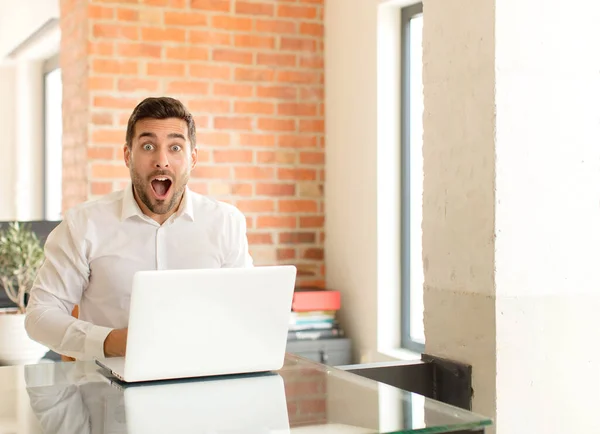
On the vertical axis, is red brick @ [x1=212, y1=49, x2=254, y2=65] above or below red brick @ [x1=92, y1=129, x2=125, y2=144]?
above

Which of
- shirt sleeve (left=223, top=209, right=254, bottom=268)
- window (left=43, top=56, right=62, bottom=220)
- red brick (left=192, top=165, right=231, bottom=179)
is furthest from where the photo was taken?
window (left=43, top=56, right=62, bottom=220)

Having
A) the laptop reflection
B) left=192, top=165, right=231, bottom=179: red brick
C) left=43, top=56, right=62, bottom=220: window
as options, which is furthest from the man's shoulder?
left=43, top=56, right=62, bottom=220: window

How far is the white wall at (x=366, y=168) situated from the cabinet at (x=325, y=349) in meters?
0.07

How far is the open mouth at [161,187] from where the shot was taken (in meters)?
2.81

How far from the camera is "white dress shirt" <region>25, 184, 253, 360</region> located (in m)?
2.77

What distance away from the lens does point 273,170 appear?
14.4 ft

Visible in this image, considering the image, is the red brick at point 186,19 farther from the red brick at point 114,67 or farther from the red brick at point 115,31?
the red brick at point 114,67

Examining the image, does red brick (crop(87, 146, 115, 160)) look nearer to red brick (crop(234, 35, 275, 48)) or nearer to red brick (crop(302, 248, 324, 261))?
red brick (crop(234, 35, 275, 48))

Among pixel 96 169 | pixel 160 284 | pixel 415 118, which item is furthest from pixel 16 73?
pixel 160 284

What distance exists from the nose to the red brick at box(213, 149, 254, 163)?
1464 mm

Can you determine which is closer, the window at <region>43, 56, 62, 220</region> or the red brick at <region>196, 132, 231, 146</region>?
the red brick at <region>196, 132, 231, 146</region>
